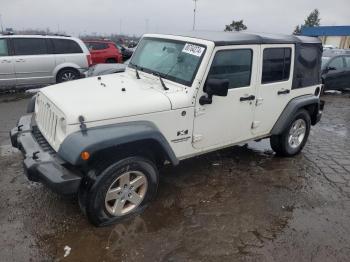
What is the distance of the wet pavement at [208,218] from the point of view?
10.5 ft

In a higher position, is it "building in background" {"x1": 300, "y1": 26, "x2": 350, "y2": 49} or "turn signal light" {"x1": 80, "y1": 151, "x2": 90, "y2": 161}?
"building in background" {"x1": 300, "y1": 26, "x2": 350, "y2": 49}

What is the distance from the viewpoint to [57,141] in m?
3.29

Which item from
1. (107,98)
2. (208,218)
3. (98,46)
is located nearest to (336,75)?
(98,46)

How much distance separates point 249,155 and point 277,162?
19.1 inches

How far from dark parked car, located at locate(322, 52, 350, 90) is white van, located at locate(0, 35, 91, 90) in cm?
830

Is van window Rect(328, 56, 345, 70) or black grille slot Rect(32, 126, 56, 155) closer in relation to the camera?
black grille slot Rect(32, 126, 56, 155)

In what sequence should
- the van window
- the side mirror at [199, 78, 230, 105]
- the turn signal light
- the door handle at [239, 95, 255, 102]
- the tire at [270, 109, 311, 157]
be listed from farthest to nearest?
1. the van window
2. the tire at [270, 109, 311, 157]
3. the door handle at [239, 95, 255, 102]
4. the side mirror at [199, 78, 230, 105]
5. the turn signal light

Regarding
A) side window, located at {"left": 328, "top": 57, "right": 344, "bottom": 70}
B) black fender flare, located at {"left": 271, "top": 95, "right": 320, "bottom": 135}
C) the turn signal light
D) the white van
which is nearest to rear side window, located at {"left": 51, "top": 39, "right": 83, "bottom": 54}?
Answer: the white van

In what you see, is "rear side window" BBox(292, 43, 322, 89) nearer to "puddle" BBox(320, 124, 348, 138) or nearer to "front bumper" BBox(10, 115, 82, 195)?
"puddle" BBox(320, 124, 348, 138)

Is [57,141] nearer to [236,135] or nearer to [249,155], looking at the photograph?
[236,135]

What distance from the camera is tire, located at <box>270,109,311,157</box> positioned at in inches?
210

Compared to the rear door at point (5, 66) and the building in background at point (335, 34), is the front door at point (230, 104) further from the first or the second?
the building in background at point (335, 34)

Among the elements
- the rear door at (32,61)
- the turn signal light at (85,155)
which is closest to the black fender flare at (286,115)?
the turn signal light at (85,155)

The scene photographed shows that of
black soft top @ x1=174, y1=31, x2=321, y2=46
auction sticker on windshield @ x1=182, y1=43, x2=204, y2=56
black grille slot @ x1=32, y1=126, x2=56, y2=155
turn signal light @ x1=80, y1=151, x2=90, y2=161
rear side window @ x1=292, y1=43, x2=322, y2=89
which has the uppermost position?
black soft top @ x1=174, y1=31, x2=321, y2=46
